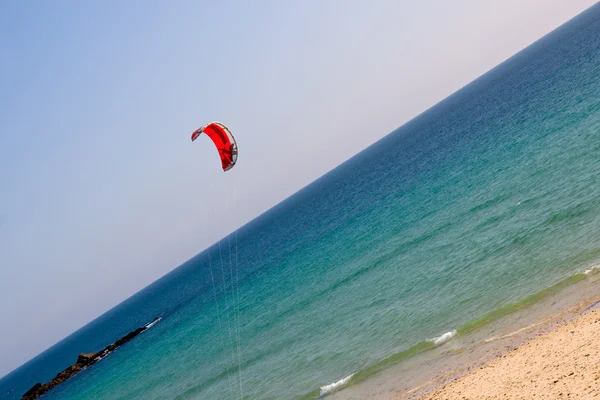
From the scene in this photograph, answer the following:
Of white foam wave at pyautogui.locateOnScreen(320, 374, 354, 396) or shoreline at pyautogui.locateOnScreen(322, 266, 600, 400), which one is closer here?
shoreline at pyautogui.locateOnScreen(322, 266, 600, 400)

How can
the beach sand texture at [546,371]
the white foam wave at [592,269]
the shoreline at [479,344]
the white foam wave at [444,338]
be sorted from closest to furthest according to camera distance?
the beach sand texture at [546,371] → the shoreline at [479,344] → the white foam wave at [592,269] → the white foam wave at [444,338]

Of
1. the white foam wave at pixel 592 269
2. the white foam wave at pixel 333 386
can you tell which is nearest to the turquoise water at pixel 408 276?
the white foam wave at pixel 592 269

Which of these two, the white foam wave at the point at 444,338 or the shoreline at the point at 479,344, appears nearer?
the shoreline at the point at 479,344

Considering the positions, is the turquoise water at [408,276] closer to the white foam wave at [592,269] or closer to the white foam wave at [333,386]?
the white foam wave at [592,269]

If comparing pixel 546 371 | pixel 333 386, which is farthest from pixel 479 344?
pixel 333 386

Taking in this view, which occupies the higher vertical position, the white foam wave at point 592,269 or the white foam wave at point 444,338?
the white foam wave at point 444,338

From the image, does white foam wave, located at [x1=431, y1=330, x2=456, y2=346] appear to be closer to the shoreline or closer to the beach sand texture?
the shoreline

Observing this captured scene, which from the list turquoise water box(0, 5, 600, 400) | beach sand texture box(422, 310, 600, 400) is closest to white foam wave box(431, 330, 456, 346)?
turquoise water box(0, 5, 600, 400)

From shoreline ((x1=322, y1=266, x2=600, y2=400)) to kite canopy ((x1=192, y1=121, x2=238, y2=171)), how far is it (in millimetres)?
8666

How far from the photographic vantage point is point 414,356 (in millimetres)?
15867

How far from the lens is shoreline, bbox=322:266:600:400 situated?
13.1 meters

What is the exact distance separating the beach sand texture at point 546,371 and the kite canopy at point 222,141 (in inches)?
371

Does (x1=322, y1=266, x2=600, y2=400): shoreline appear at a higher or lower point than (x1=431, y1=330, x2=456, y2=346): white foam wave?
lower

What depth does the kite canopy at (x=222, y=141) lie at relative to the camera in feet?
52.1
